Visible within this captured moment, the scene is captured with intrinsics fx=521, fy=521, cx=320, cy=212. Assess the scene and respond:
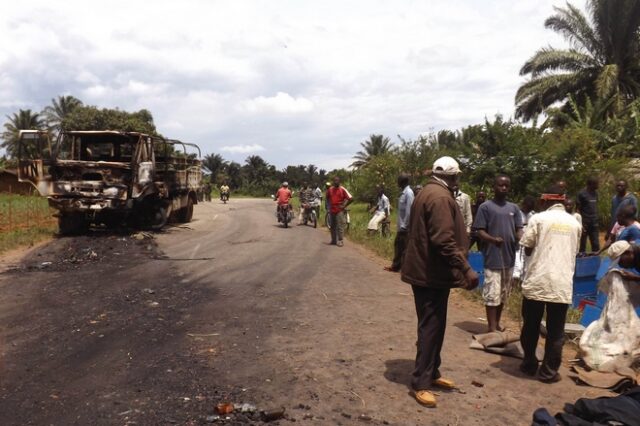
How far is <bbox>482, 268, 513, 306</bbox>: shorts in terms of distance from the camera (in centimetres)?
585

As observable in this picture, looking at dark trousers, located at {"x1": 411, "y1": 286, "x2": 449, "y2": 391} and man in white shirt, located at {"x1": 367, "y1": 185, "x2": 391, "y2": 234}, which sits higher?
man in white shirt, located at {"x1": 367, "y1": 185, "x2": 391, "y2": 234}

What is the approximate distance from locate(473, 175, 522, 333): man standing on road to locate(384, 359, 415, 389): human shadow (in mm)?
1422

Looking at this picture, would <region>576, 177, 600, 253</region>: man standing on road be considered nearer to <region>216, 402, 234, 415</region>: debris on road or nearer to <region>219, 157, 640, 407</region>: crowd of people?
<region>219, 157, 640, 407</region>: crowd of people

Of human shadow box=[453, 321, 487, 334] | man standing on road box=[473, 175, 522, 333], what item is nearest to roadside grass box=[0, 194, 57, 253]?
human shadow box=[453, 321, 487, 334]

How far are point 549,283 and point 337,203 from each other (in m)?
8.80

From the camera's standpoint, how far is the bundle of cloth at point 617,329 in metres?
4.86

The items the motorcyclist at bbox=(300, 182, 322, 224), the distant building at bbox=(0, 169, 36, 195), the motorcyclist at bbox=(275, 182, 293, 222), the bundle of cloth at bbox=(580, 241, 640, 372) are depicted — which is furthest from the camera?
the distant building at bbox=(0, 169, 36, 195)

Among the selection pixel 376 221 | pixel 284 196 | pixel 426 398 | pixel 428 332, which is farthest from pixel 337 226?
pixel 426 398

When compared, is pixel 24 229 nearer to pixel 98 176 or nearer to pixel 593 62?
pixel 98 176

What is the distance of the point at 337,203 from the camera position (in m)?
13.2

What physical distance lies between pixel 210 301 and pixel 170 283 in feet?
4.66

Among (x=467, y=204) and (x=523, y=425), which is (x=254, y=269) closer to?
(x=467, y=204)

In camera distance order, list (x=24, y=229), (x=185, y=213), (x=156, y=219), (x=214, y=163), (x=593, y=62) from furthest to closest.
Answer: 1. (x=214, y=163)
2. (x=593, y=62)
3. (x=185, y=213)
4. (x=156, y=219)
5. (x=24, y=229)

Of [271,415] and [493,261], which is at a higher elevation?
[493,261]
